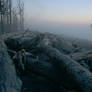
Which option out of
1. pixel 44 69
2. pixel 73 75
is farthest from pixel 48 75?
pixel 73 75

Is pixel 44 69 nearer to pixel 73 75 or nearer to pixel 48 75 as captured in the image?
pixel 48 75

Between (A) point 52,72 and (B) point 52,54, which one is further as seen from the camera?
(B) point 52,54

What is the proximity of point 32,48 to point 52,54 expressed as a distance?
265 centimetres

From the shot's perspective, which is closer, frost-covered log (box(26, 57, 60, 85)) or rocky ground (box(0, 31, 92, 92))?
rocky ground (box(0, 31, 92, 92))

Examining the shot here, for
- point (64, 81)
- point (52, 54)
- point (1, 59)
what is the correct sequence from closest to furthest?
point (64, 81)
point (1, 59)
point (52, 54)

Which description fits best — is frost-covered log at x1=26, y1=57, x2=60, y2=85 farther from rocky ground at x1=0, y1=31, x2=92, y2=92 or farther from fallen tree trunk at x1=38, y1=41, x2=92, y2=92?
fallen tree trunk at x1=38, y1=41, x2=92, y2=92

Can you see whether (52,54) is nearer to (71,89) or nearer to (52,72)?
(52,72)

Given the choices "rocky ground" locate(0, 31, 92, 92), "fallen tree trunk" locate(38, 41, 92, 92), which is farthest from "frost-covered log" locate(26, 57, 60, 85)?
"fallen tree trunk" locate(38, 41, 92, 92)

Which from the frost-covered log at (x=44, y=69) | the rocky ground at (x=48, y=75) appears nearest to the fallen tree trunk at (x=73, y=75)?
the rocky ground at (x=48, y=75)

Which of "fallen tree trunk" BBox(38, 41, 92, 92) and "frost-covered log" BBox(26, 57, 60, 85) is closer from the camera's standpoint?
"fallen tree trunk" BBox(38, 41, 92, 92)

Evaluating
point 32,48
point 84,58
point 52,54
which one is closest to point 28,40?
point 32,48

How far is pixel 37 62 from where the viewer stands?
6.01 metres

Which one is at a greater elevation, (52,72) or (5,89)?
(5,89)

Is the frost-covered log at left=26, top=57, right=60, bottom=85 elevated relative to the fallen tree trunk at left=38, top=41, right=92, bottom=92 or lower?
lower
